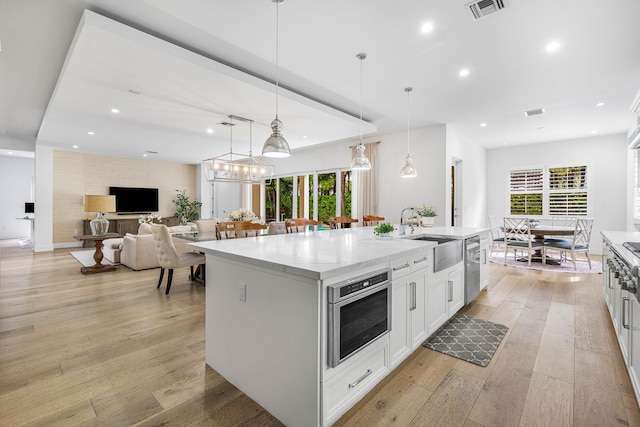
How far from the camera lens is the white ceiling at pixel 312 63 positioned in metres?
2.54

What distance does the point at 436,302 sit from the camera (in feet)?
8.75

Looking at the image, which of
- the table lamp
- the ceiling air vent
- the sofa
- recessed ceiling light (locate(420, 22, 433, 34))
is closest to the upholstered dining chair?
the sofa

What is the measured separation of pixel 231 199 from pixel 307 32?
9075mm

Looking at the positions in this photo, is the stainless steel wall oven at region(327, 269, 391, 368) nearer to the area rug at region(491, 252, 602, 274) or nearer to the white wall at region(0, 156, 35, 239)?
the area rug at region(491, 252, 602, 274)

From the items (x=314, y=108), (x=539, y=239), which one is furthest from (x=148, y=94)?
(x=539, y=239)

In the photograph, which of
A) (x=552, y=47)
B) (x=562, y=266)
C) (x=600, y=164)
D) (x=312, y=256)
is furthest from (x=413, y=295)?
(x=600, y=164)

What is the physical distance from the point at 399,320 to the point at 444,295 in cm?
95

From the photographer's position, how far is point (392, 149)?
6.90 m

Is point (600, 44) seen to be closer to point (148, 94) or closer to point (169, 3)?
point (169, 3)

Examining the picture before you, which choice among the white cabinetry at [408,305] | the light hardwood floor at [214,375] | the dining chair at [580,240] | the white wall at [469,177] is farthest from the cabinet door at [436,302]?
the dining chair at [580,240]

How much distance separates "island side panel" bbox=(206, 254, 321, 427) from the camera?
1513 mm

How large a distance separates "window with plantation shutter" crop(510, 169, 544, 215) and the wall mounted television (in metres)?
11.1

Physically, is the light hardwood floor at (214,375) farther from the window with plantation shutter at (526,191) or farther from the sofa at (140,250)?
the window with plantation shutter at (526,191)

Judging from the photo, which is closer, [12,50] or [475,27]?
[475,27]
